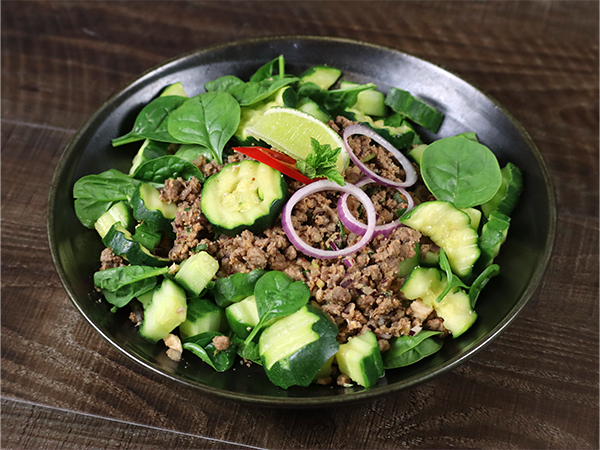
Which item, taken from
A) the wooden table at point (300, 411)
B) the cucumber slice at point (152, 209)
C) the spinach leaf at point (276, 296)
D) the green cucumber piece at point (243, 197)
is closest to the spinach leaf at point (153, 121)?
the cucumber slice at point (152, 209)

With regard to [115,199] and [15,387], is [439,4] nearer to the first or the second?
[115,199]

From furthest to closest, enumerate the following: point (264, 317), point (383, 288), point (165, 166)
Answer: point (165, 166)
point (383, 288)
point (264, 317)

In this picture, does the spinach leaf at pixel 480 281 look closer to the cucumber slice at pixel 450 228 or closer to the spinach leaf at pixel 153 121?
the cucumber slice at pixel 450 228

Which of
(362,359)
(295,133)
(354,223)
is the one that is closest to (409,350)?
(362,359)

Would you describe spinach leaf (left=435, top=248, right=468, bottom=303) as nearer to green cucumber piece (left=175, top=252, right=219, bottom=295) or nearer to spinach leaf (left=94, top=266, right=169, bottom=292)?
green cucumber piece (left=175, top=252, right=219, bottom=295)

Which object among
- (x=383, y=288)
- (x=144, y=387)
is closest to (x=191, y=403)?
(x=144, y=387)

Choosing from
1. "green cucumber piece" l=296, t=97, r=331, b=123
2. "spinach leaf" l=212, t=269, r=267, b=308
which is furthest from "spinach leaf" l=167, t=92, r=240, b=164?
"spinach leaf" l=212, t=269, r=267, b=308

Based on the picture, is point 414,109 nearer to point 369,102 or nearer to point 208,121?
Result: point 369,102
